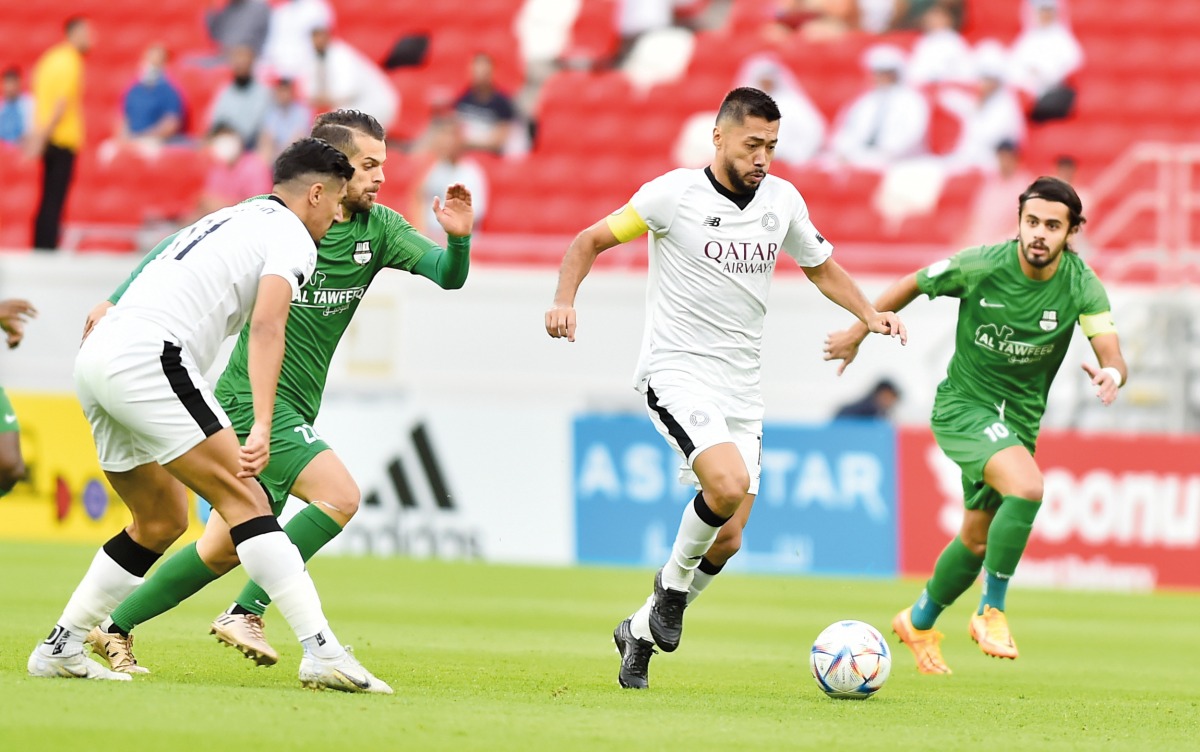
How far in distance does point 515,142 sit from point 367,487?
5.53 m

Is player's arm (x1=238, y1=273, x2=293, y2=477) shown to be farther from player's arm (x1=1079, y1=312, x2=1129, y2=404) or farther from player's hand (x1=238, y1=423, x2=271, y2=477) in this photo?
player's arm (x1=1079, y1=312, x2=1129, y2=404)

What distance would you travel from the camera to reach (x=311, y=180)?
696cm

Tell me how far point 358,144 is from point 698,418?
1848 mm

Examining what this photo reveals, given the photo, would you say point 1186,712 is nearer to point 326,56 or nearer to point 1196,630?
point 1196,630

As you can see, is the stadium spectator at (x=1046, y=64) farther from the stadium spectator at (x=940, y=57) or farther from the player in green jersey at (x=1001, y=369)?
the player in green jersey at (x=1001, y=369)

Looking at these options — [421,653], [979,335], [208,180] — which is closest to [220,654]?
[421,653]

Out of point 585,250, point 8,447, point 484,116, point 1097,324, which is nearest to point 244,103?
point 484,116

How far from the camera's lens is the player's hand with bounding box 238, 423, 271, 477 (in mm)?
6375

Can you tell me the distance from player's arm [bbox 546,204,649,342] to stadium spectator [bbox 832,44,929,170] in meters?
11.4

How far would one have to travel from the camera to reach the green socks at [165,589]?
24.7 feet

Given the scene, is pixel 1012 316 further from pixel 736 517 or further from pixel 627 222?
pixel 627 222

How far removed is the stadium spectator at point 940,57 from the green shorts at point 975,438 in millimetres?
10388

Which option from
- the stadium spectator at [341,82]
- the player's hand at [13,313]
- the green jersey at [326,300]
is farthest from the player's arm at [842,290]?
the stadium spectator at [341,82]

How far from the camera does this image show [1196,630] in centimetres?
1223
